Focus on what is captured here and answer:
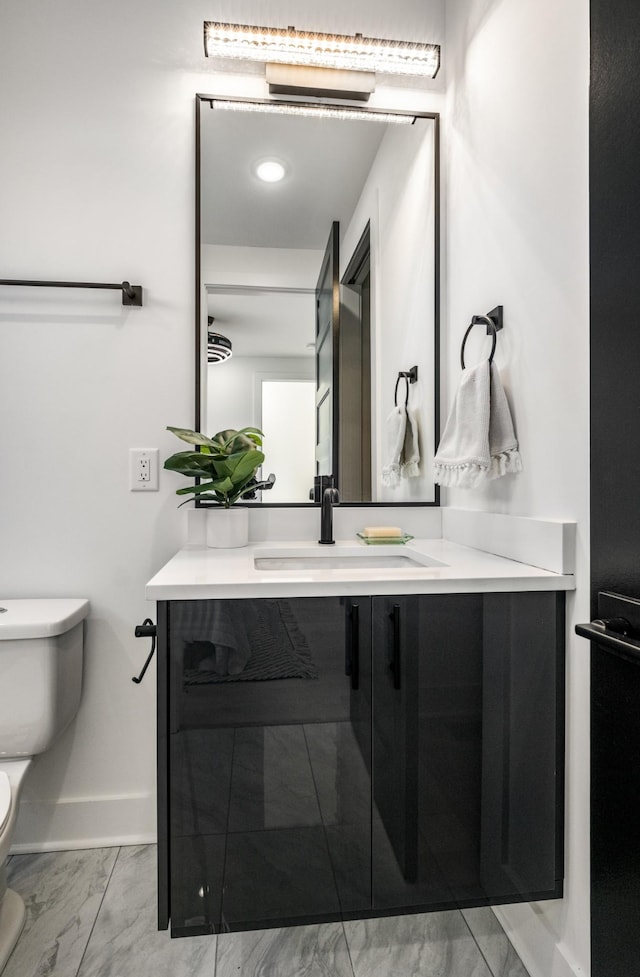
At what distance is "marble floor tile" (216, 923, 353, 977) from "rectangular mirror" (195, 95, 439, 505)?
1.06 metres

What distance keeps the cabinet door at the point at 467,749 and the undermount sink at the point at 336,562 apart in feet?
1.35

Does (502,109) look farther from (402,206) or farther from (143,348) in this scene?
(143,348)

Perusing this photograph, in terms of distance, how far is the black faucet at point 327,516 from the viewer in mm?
1568

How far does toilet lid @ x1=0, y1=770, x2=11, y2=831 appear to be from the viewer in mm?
1068

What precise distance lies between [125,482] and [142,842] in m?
1.03

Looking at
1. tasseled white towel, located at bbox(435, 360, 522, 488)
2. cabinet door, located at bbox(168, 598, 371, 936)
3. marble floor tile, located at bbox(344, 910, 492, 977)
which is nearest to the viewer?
cabinet door, located at bbox(168, 598, 371, 936)

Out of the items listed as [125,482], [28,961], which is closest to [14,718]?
[28,961]

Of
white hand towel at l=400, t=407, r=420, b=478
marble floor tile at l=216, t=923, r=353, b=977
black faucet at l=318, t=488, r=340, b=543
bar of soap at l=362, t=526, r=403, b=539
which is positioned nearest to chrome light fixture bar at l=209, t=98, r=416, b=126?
white hand towel at l=400, t=407, r=420, b=478

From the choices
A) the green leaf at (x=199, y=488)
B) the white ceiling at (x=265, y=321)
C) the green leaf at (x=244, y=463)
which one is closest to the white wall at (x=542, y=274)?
the white ceiling at (x=265, y=321)

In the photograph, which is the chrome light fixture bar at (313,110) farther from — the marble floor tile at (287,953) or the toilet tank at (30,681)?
the marble floor tile at (287,953)

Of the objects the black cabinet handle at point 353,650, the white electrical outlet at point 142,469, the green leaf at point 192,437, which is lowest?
the black cabinet handle at point 353,650

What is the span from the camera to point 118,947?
1.22 meters

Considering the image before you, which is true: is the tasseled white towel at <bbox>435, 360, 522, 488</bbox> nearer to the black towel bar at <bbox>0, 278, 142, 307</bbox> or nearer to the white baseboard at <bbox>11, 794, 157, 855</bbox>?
the black towel bar at <bbox>0, 278, 142, 307</bbox>

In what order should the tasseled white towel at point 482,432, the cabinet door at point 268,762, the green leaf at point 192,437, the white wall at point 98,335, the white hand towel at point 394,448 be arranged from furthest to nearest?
the white hand towel at point 394,448, the white wall at point 98,335, the green leaf at point 192,437, the tasseled white towel at point 482,432, the cabinet door at point 268,762
